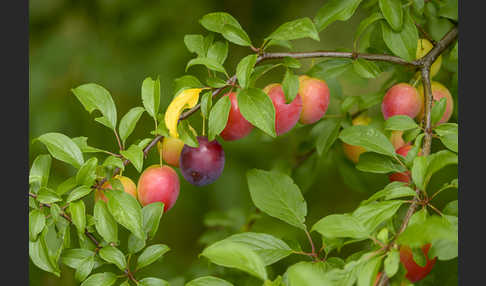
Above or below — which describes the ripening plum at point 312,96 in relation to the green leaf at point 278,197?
above

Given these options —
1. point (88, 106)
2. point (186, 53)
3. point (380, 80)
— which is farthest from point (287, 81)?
point (380, 80)

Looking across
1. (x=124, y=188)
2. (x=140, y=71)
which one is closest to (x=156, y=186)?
(x=124, y=188)

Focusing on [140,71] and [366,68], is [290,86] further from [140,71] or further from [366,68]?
[140,71]

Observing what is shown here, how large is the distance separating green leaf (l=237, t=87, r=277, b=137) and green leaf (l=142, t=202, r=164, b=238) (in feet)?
0.51

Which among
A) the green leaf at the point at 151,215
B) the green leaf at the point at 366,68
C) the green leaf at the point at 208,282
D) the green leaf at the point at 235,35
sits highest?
the green leaf at the point at 235,35

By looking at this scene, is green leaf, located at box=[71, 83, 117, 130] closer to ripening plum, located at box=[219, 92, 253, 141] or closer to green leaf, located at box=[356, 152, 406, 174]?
ripening plum, located at box=[219, 92, 253, 141]

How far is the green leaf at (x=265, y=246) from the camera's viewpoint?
60cm

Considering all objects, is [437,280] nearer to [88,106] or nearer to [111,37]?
[88,106]

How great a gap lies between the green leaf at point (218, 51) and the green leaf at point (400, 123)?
0.23 meters

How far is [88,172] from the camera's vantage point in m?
0.60

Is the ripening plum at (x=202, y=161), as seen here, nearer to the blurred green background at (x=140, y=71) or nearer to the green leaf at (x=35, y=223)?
the green leaf at (x=35, y=223)

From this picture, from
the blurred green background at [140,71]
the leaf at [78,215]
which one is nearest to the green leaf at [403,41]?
the leaf at [78,215]

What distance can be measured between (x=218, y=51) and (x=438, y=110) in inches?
11.5

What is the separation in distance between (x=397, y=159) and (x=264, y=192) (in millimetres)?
175
